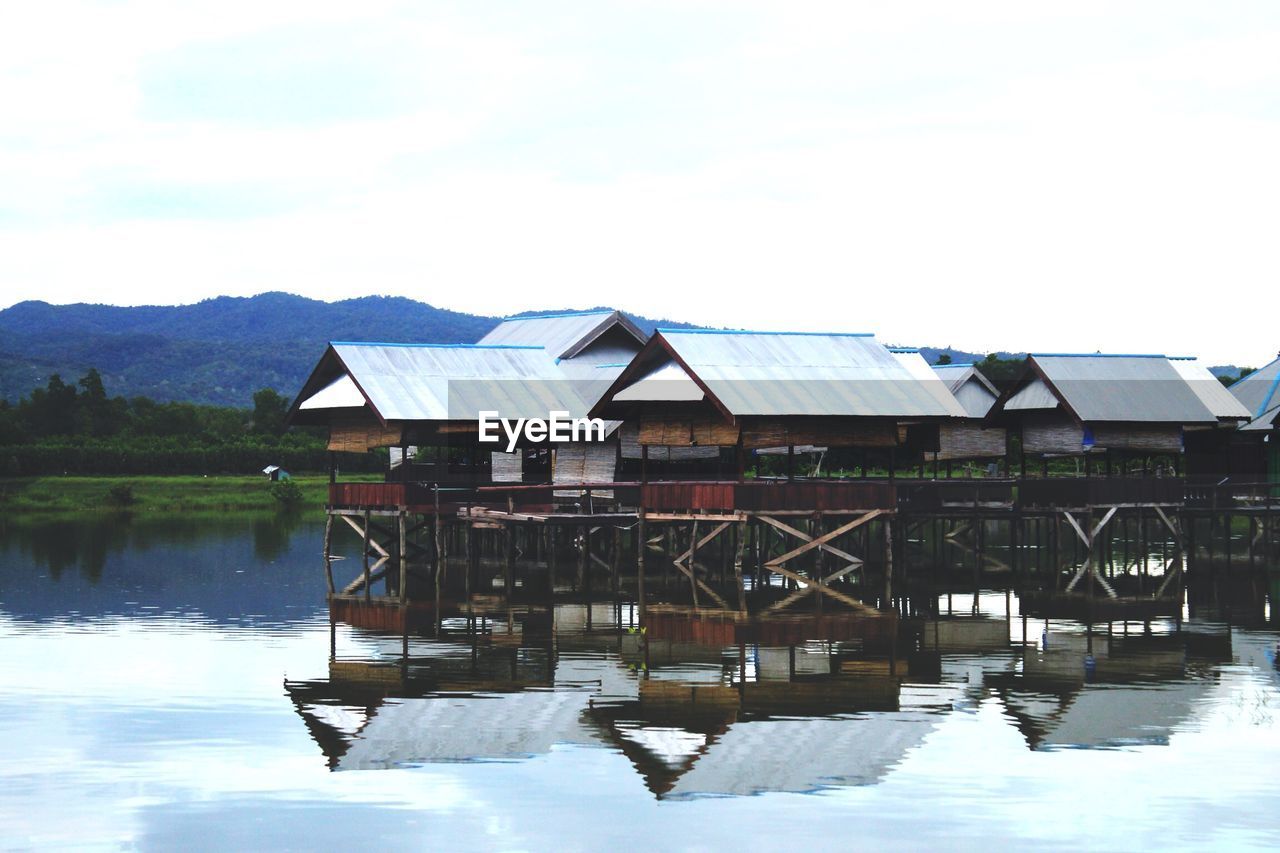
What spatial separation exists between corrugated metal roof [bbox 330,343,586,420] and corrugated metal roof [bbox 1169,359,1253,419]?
18532 millimetres

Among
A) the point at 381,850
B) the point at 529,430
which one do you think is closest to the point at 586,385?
the point at 529,430

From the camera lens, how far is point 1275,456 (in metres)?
53.1

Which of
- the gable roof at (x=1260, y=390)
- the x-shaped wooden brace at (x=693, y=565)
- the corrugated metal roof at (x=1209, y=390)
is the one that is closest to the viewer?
the x-shaped wooden brace at (x=693, y=565)

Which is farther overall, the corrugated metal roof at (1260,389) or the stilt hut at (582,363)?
the corrugated metal roof at (1260,389)

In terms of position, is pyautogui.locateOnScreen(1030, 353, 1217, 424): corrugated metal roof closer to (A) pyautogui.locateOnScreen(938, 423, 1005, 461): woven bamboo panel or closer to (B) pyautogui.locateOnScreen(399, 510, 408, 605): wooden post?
(A) pyautogui.locateOnScreen(938, 423, 1005, 461): woven bamboo panel

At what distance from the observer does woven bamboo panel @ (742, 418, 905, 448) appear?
122 feet

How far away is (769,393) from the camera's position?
121 feet

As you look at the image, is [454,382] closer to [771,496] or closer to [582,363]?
[582,363]

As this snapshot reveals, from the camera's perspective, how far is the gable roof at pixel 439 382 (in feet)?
139

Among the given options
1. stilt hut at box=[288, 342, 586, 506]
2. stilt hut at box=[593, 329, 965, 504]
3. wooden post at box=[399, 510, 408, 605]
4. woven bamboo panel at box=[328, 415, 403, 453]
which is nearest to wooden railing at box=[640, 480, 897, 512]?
stilt hut at box=[593, 329, 965, 504]

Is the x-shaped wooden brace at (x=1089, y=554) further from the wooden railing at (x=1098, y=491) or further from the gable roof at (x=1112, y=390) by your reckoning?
the gable roof at (x=1112, y=390)

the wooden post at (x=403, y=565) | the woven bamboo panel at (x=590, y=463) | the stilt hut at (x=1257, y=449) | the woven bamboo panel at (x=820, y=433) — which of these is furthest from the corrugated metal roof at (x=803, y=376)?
the stilt hut at (x=1257, y=449)

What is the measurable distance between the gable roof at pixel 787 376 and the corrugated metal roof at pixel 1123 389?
699 centimetres

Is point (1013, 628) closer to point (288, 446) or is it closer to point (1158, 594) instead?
point (1158, 594)
